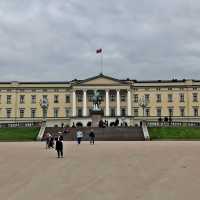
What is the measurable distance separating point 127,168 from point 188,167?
307cm

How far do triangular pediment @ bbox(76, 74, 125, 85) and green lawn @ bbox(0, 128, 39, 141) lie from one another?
46.5 metres

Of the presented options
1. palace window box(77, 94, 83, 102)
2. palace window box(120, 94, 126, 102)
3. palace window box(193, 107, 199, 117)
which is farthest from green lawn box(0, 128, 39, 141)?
palace window box(193, 107, 199, 117)

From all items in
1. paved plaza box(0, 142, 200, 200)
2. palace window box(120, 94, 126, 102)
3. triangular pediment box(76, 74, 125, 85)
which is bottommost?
paved plaza box(0, 142, 200, 200)

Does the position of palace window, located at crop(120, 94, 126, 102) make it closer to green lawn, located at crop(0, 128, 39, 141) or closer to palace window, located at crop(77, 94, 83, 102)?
palace window, located at crop(77, 94, 83, 102)

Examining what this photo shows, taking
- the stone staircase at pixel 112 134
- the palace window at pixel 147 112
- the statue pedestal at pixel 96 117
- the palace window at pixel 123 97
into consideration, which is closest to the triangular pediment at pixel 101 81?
the palace window at pixel 123 97

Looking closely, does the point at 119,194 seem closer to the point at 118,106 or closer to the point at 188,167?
the point at 188,167

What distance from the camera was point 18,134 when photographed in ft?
201

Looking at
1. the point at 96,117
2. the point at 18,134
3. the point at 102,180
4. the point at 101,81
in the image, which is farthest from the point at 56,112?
the point at 102,180

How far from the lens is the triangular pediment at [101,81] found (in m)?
111

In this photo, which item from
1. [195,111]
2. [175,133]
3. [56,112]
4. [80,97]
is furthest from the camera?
[195,111]

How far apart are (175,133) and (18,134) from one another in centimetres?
2303

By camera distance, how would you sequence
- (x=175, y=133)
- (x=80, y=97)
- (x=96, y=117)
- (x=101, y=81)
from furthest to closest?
(x=80, y=97)
(x=101, y=81)
(x=96, y=117)
(x=175, y=133)

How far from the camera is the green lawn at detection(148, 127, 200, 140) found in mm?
57688

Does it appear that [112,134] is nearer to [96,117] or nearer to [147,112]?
[96,117]
